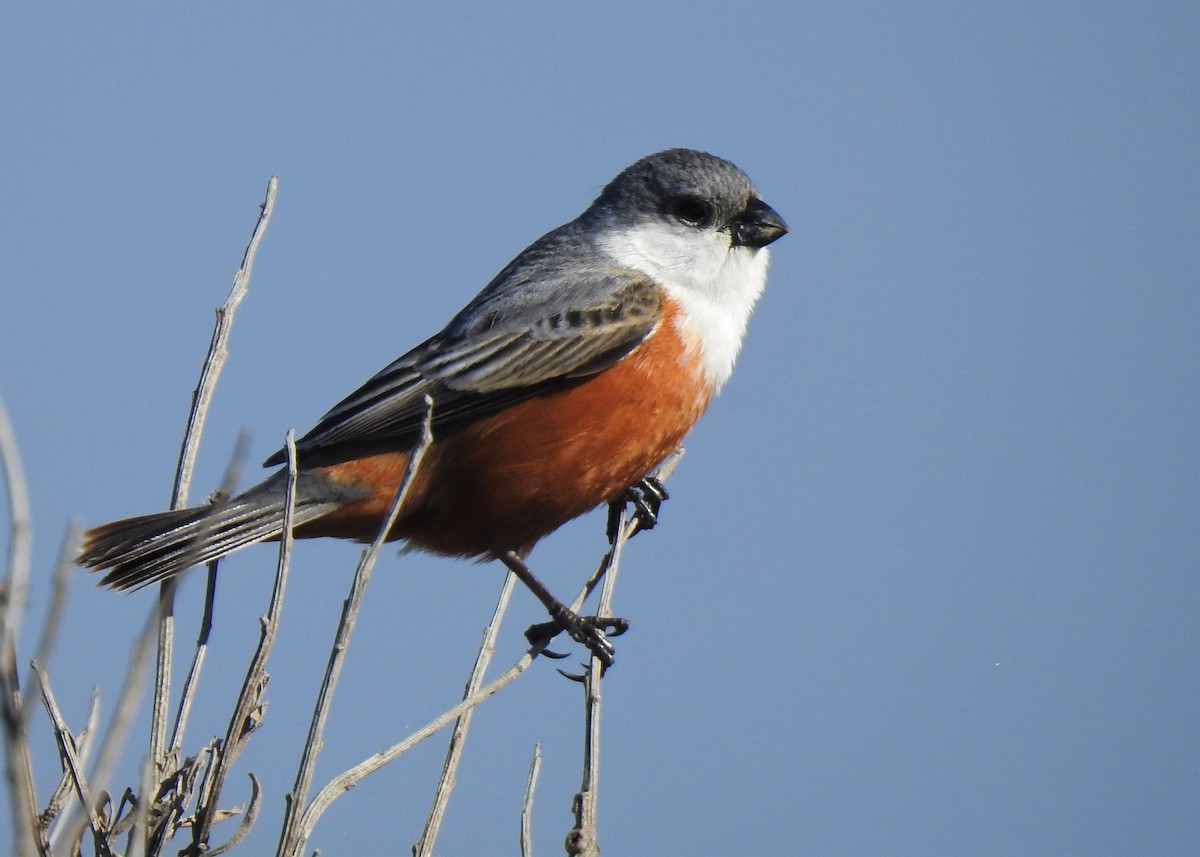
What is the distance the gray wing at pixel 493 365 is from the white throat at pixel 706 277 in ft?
0.43

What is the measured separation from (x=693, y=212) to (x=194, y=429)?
2.82 meters

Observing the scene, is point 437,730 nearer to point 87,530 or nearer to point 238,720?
point 238,720

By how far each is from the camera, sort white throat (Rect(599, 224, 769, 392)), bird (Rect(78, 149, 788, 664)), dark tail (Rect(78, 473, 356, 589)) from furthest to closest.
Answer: white throat (Rect(599, 224, 769, 392)) → bird (Rect(78, 149, 788, 664)) → dark tail (Rect(78, 473, 356, 589))

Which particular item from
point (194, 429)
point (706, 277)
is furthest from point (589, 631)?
point (194, 429)

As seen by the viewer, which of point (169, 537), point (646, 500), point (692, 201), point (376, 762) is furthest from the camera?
point (692, 201)

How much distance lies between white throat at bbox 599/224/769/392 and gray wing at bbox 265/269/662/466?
133mm

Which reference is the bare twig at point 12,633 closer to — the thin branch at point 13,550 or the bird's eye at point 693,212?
the thin branch at point 13,550

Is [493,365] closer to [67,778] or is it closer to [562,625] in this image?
[562,625]

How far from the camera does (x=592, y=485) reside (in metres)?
4.78

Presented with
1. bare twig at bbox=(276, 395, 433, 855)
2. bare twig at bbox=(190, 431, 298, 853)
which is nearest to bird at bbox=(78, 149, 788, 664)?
bare twig at bbox=(190, 431, 298, 853)

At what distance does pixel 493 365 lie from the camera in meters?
5.00

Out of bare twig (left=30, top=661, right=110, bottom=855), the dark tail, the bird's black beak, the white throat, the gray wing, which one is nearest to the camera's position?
bare twig (left=30, top=661, right=110, bottom=855)

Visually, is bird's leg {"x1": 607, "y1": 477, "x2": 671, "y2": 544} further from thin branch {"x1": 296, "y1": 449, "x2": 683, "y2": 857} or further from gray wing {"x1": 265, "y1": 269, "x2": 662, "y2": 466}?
thin branch {"x1": 296, "y1": 449, "x2": 683, "y2": 857}

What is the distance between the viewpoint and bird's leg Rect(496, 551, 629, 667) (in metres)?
4.75
